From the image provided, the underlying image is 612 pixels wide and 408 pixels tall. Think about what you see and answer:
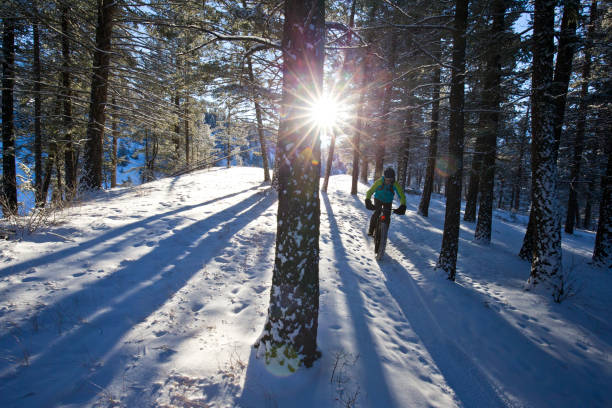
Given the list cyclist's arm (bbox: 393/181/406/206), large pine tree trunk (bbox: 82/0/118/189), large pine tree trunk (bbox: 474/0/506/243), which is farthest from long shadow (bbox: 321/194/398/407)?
large pine tree trunk (bbox: 82/0/118/189)

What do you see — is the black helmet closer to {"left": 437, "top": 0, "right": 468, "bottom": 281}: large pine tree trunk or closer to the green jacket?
the green jacket

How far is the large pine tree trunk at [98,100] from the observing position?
7930 mm

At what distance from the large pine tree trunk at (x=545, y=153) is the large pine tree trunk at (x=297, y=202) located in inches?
225

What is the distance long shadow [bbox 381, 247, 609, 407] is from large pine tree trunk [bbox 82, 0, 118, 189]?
1035 cm

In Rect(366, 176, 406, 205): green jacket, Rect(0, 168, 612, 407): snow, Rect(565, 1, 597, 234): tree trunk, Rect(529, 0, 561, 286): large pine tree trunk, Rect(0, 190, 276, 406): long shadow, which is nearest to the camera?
Rect(0, 190, 276, 406): long shadow

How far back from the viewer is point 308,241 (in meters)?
2.62

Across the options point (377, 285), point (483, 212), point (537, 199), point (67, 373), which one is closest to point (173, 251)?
point (67, 373)

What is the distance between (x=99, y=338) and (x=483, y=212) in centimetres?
1150

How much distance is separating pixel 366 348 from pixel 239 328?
172 cm

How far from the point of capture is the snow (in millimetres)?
2197

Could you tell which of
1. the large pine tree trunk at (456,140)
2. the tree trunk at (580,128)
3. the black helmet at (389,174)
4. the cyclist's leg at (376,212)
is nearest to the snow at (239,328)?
the large pine tree trunk at (456,140)

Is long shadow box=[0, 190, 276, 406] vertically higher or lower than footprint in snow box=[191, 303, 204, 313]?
higher

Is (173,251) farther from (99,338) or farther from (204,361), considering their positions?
(204,361)

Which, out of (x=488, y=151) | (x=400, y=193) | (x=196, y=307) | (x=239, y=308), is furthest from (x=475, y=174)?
(x=196, y=307)
